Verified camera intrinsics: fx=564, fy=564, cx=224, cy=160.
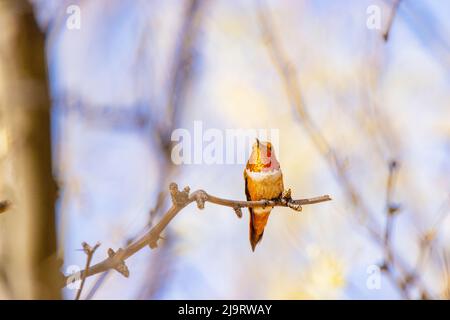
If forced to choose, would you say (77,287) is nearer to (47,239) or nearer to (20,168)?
(47,239)

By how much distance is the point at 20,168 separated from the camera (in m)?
1.61

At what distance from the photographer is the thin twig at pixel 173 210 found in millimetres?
1657

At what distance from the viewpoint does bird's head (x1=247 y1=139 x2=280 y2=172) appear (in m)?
1.67

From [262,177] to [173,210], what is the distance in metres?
0.28

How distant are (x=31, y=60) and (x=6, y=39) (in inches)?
4.0

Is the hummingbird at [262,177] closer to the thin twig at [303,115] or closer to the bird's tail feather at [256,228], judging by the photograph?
the bird's tail feather at [256,228]

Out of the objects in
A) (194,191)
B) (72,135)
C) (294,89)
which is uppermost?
(294,89)

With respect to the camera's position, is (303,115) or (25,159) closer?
(25,159)

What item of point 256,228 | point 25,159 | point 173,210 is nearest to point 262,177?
point 256,228

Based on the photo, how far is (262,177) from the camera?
65.7 inches

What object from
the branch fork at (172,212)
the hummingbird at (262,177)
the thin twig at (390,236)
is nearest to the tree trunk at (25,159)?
the branch fork at (172,212)

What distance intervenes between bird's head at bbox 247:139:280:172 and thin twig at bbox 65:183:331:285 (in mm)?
95

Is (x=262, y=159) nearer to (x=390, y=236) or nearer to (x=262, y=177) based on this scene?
(x=262, y=177)
